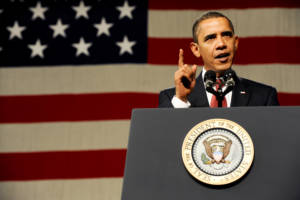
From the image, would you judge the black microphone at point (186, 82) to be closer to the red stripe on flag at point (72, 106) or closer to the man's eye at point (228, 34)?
the man's eye at point (228, 34)

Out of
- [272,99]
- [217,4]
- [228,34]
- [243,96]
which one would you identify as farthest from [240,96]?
[217,4]

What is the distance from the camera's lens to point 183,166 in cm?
140

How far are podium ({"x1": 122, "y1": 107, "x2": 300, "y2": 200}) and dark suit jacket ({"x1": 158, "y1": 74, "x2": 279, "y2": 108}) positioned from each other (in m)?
0.29

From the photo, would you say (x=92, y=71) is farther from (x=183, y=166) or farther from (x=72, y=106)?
(x=183, y=166)

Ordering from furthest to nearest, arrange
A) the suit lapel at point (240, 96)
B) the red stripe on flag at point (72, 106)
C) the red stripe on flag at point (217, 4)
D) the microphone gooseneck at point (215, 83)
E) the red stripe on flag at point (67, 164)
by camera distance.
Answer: the red stripe on flag at point (217, 4)
the red stripe on flag at point (72, 106)
the red stripe on flag at point (67, 164)
the suit lapel at point (240, 96)
the microphone gooseneck at point (215, 83)

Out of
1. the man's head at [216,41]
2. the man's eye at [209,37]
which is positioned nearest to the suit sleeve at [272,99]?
the man's head at [216,41]

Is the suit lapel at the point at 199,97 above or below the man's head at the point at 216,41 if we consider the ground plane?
below

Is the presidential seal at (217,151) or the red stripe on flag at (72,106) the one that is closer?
the presidential seal at (217,151)

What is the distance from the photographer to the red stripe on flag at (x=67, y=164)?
383 centimetres

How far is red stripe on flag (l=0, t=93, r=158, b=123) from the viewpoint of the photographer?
394 cm

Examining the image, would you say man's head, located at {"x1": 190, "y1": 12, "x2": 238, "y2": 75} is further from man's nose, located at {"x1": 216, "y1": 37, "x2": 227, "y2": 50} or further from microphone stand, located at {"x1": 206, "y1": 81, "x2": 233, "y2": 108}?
microphone stand, located at {"x1": 206, "y1": 81, "x2": 233, "y2": 108}

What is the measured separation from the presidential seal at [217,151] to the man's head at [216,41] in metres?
0.44

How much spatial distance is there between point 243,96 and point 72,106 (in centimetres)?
242

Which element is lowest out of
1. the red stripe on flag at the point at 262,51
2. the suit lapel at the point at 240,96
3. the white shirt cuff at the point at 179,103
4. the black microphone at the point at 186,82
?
the white shirt cuff at the point at 179,103
